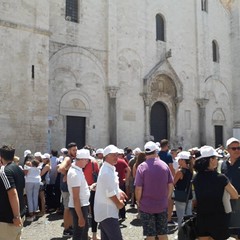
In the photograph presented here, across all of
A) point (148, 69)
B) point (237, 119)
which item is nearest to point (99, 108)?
point (148, 69)

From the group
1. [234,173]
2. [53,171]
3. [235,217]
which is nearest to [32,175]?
[53,171]

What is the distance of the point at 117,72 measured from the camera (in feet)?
66.0

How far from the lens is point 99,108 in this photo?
63.5 feet

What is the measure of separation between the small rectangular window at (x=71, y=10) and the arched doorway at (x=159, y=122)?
24.2 feet

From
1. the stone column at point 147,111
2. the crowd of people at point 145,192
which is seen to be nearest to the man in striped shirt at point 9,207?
the crowd of people at point 145,192

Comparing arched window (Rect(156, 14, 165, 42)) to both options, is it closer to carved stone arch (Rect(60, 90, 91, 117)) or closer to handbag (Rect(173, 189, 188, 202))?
carved stone arch (Rect(60, 90, 91, 117))

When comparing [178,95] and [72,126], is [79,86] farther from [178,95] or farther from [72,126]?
[178,95]

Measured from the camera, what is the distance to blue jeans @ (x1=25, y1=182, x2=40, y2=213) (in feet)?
30.8

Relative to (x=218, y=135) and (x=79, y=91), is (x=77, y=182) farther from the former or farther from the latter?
(x=218, y=135)

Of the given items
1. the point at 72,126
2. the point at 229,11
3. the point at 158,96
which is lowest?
the point at 72,126

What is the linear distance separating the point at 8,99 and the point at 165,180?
1068 cm

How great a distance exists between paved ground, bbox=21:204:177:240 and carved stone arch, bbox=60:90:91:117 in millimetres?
8843

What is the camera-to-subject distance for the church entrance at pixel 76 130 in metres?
18.2

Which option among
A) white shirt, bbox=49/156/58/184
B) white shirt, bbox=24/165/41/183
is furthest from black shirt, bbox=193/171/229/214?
white shirt, bbox=49/156/58/184
